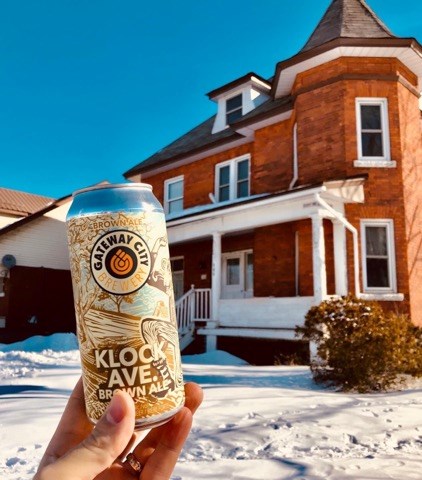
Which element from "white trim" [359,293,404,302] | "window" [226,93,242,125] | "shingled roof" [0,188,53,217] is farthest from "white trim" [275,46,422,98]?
"shingled roof" [0,188,53,217]

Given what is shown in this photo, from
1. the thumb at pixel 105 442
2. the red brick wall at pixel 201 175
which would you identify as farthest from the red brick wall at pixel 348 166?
the thumb at pixel 105 442

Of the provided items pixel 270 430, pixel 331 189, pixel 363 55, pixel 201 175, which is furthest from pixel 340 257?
pixel 270 430

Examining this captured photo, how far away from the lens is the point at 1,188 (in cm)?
2614

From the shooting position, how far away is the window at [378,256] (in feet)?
39.4

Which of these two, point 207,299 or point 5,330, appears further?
point 5,330

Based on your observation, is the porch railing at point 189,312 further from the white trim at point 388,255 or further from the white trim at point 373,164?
the white trim at point 373,164

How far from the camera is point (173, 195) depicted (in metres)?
19.1

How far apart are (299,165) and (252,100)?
495cm

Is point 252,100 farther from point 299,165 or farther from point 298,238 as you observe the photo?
point 298,238

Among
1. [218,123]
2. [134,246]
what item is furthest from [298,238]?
[134,246]

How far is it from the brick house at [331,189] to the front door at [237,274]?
189mm

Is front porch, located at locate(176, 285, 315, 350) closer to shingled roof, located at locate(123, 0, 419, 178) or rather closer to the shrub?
the shrub

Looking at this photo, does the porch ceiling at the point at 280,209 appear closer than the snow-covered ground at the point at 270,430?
No

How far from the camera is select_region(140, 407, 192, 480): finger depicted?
69.3 inches
